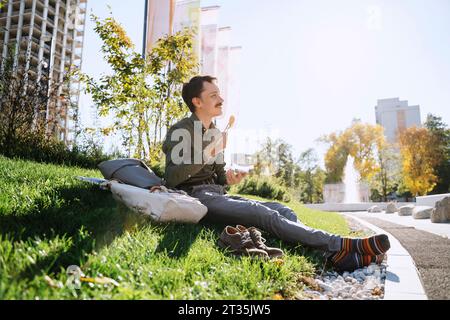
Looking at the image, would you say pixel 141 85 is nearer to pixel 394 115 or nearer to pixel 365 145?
pixel 365 145

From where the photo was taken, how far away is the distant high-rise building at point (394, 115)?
87188mm

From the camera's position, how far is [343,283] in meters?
2.23

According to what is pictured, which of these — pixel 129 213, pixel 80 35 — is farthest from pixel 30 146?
pixel 80 35

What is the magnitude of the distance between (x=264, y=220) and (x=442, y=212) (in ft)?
23.8

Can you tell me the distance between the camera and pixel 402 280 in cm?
221

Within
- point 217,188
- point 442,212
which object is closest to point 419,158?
point 442,212

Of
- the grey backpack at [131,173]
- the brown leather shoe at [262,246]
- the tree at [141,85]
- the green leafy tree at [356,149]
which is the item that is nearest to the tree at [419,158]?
→ the green leafy tree at [356,149]

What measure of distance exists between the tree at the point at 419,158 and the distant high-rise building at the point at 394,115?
58860 mm

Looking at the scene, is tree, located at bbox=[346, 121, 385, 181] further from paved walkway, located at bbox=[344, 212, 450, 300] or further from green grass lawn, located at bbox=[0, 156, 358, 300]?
green grass lawn, located at bbox=[0, 156, 358, 300]

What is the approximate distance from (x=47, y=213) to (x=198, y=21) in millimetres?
9992

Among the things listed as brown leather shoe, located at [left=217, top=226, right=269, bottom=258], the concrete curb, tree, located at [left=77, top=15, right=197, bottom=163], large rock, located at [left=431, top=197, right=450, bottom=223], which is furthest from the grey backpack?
large rock, located at [left=431, top=197, right=450, bottom=223]

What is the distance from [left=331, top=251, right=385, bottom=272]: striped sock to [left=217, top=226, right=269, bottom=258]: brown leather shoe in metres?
0.66
